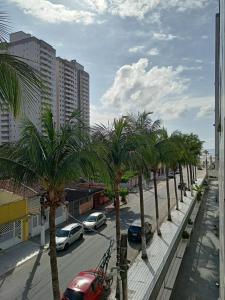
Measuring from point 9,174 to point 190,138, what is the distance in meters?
39.1

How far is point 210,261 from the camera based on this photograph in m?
19.7

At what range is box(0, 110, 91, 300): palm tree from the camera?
8.88m

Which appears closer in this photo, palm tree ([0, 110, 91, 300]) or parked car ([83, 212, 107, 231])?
palm tree ([0, 110, 91, 300])

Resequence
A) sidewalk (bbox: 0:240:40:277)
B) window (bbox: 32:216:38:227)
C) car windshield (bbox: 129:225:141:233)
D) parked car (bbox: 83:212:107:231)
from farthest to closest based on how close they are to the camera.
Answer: parked car (bbox: 83:212:107:231)
window (bbox: 32:216:38:227)
car windshield (bbox: 129:225:141:233)
sidewalk (bbox: 0:240:40:277)

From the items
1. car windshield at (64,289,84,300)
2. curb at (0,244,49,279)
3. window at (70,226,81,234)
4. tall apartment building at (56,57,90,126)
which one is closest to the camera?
car windshield at (64,289,84,300)

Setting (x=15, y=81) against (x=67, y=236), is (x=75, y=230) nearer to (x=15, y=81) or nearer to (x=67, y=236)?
(x=67, y=236)

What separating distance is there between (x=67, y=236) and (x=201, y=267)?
30.5 ft

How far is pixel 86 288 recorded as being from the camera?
1311 cm

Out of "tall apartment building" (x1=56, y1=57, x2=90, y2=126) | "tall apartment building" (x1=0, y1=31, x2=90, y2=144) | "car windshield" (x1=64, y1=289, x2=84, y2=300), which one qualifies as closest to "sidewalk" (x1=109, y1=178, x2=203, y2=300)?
"car windshield" (x1=64, y1=289, x2=84, y2=300)

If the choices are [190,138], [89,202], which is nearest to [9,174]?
[89,202]

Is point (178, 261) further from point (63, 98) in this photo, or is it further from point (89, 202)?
point (63, 98)

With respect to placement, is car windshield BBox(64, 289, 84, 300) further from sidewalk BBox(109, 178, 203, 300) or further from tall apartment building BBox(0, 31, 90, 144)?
tall apartment building BBox(0, 31, 90, 144)

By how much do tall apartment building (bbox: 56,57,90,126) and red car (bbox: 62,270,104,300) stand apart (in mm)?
84719

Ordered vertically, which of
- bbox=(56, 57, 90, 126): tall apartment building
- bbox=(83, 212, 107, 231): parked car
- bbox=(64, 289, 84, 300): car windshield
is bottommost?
bbox=(64, 289, 84, 300): car windshield
